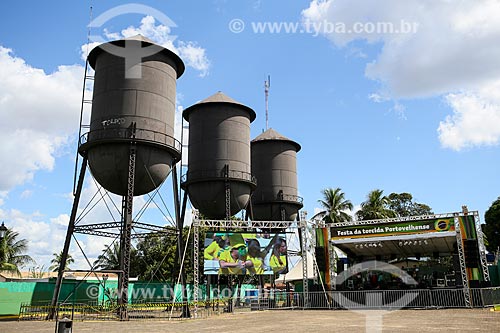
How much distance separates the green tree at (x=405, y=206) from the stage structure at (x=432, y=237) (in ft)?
108

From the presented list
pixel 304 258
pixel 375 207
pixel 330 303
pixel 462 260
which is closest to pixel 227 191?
pixel 304 258

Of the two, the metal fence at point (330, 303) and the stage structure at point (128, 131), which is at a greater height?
the stage structure at point (128, 131)

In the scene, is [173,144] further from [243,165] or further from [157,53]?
[243,165]

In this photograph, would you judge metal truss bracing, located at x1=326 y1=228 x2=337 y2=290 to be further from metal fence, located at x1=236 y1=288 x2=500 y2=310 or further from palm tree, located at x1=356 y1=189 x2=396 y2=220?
palm tree, located at x1=356 y1=189 x2=396 y2=220

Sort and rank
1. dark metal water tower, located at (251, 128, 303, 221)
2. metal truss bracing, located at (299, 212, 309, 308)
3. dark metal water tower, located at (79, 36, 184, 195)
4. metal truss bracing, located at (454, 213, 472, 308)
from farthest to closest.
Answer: dark metal water tower, located at (251, 128, 303, 221), metal truss bracing, located at (299, 212, 309, 308), dark metal water tower, located at (79, 36, 184, 195), metal truss bracing, located at (454, 213, 472, 308)

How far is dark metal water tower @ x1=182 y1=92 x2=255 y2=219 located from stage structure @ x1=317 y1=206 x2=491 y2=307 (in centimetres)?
758

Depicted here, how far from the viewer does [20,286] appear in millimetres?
31312

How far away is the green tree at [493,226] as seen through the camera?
56.0m

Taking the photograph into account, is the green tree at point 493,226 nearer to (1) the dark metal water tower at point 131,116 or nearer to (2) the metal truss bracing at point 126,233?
(1) the dark metal water tower at point 131,116

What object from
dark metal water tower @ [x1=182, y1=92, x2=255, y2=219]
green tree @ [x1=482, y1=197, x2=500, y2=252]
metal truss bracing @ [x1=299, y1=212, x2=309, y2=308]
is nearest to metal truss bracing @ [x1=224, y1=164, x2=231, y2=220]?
dark metal water tower @ [x1=182, y1=92, x2=255, y2=219]

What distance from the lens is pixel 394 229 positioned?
1193 inches

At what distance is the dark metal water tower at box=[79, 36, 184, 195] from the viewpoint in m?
27.7

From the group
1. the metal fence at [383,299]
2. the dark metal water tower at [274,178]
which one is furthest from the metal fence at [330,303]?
the dark metal water tower at [274,178]

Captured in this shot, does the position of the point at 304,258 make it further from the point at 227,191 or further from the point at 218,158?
the point at 218,158
